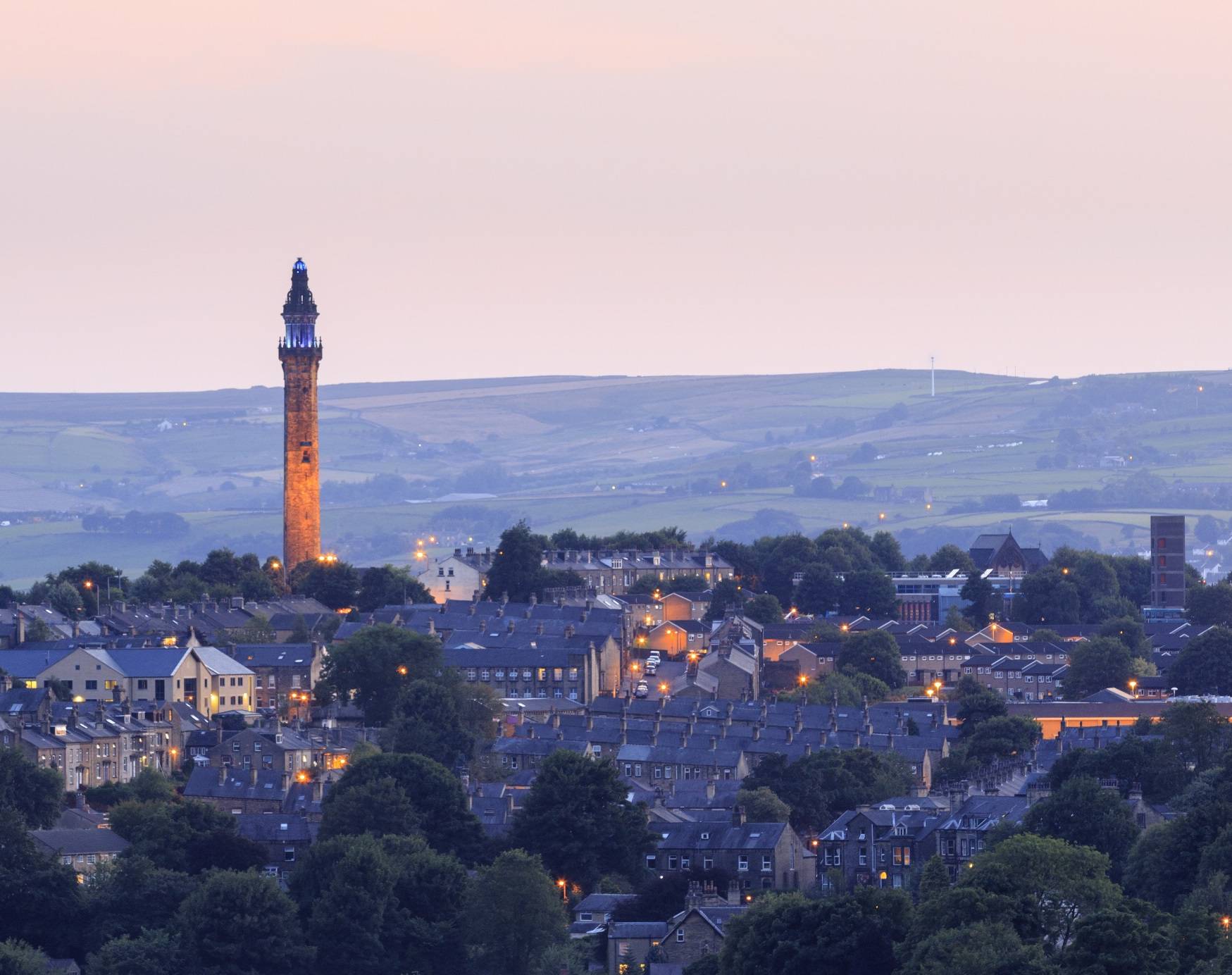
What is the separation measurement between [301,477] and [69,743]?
80475mm

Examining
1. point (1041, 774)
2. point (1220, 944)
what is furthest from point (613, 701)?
point (1220, 944)

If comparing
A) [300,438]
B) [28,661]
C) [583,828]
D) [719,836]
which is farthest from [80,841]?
[300,438]

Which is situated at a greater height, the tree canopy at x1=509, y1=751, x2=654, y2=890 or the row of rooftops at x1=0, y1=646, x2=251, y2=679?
the row of rooftops at x1=0, y1=646, x2=251, y2=679

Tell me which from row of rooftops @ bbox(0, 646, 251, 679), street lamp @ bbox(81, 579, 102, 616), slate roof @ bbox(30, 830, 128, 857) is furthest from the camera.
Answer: street lamp @ bbox(81, 579, 102, 616)

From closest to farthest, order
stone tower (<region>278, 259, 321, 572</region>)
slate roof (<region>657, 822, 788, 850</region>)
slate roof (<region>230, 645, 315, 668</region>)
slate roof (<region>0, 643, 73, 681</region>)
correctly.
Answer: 1. slate roof (<region>657, 822, 788, 850</region>)
2. slate roof (<region>0, 643, 73, 681</region>)
3. slate roof (<region>230, 645, 315, 668</region>)
4. stone tower (<region>278, 259, 321, 572</region>)

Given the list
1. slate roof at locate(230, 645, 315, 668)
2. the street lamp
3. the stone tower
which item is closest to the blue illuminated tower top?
the stone tower

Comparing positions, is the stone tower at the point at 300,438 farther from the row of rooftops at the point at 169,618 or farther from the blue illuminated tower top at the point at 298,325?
the row of rooftops at the point at 169,618

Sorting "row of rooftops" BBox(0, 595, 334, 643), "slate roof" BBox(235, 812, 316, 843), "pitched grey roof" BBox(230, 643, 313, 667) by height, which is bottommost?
"slate roof" BBox(235, 812, 316, 843)

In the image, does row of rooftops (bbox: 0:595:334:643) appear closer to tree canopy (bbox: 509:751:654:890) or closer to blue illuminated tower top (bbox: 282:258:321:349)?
blue illuminated tower top (bbox: 282:258:321:349)

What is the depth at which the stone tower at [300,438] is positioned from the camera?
19262 cm

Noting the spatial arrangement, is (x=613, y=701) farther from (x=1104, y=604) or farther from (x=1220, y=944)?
(x=1220, y=944)

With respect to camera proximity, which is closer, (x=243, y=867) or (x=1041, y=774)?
(x=243, y=867)

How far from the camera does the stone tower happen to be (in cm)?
19262

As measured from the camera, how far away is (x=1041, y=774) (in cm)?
10725
